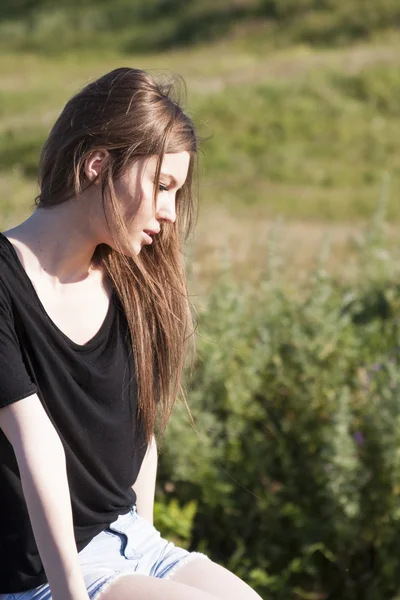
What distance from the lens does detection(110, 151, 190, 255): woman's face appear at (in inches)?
76.4

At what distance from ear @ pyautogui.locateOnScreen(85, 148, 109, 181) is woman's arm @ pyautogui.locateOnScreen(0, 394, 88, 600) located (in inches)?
16.6

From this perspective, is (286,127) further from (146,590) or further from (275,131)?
(146,590)

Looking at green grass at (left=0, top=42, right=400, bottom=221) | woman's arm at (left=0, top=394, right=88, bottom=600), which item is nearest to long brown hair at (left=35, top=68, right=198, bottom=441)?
woman's arm at (left=0, top=394, right=88, bottom=600)

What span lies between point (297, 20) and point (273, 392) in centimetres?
1601

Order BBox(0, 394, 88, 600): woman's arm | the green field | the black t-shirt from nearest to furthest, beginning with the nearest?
BBox(0, 394, 88, 600): woman's arm < the black t-shirt < the green field

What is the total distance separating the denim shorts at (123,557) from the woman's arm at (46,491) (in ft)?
0.34

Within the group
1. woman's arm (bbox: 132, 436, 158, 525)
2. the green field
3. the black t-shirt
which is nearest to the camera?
the black t-shirt

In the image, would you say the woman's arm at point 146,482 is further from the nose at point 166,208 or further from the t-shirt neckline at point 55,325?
the nose at point 166,208

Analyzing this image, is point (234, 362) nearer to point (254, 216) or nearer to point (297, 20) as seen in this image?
point (254, 216)

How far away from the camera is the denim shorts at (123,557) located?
185 centimetres

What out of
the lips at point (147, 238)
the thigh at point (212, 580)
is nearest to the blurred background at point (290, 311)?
the lips at point (147, 238)

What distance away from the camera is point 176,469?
341 cm

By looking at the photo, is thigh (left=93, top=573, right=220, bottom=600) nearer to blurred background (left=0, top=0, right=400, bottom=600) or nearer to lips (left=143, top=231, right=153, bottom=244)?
lips (left=143, top=231, right=153, bottom=244)

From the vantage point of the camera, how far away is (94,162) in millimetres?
1944
